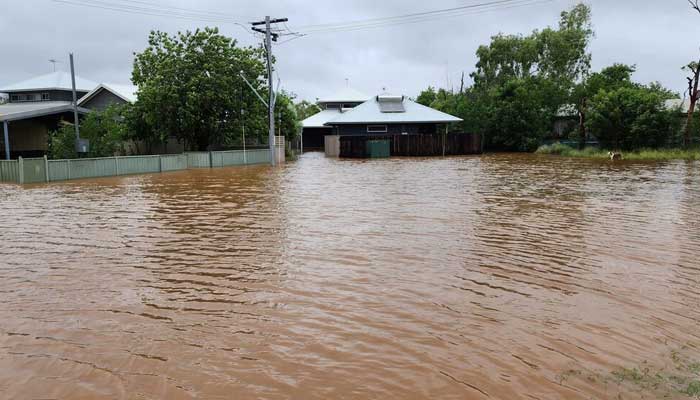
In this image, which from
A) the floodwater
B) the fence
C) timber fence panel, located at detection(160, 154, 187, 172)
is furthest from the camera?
timber fence panel, located at detection(160, 154, 187, 172)

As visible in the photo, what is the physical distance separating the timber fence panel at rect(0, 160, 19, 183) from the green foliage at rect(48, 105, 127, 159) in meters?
3.30

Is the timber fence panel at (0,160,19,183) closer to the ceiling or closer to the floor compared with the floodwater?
closer to the ceiling

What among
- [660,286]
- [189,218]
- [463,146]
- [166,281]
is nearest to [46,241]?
[189,218]

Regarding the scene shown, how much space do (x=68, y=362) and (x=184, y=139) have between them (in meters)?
32.5

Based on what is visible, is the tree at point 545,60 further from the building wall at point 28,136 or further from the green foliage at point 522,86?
the building wall at point 28,136

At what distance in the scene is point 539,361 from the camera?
15.1 ft

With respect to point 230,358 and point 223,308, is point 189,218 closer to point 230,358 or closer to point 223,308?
point 223,308

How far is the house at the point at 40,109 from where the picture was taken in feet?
95.3

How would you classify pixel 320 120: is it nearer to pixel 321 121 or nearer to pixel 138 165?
pixel 321 121

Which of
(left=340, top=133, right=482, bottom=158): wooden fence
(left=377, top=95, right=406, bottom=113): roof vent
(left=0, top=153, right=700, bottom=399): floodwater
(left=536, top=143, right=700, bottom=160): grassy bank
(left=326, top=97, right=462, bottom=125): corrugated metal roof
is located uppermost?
(left=377, top=95, right=406, bottom=113): roof vent

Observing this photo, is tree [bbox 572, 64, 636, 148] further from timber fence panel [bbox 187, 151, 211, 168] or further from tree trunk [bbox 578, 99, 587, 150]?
timber fence panel [bbox 187, 151, 211, 168]

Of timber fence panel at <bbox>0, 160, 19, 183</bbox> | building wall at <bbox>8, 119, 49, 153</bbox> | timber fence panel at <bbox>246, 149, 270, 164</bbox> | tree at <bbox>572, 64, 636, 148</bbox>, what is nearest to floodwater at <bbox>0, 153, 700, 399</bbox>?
timber fence panel at <bbox>0, 160, 19, 183</bbox>

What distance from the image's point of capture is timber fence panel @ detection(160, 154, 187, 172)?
29781 mm

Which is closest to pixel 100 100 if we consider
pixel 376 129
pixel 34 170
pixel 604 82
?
pixel 34 170
